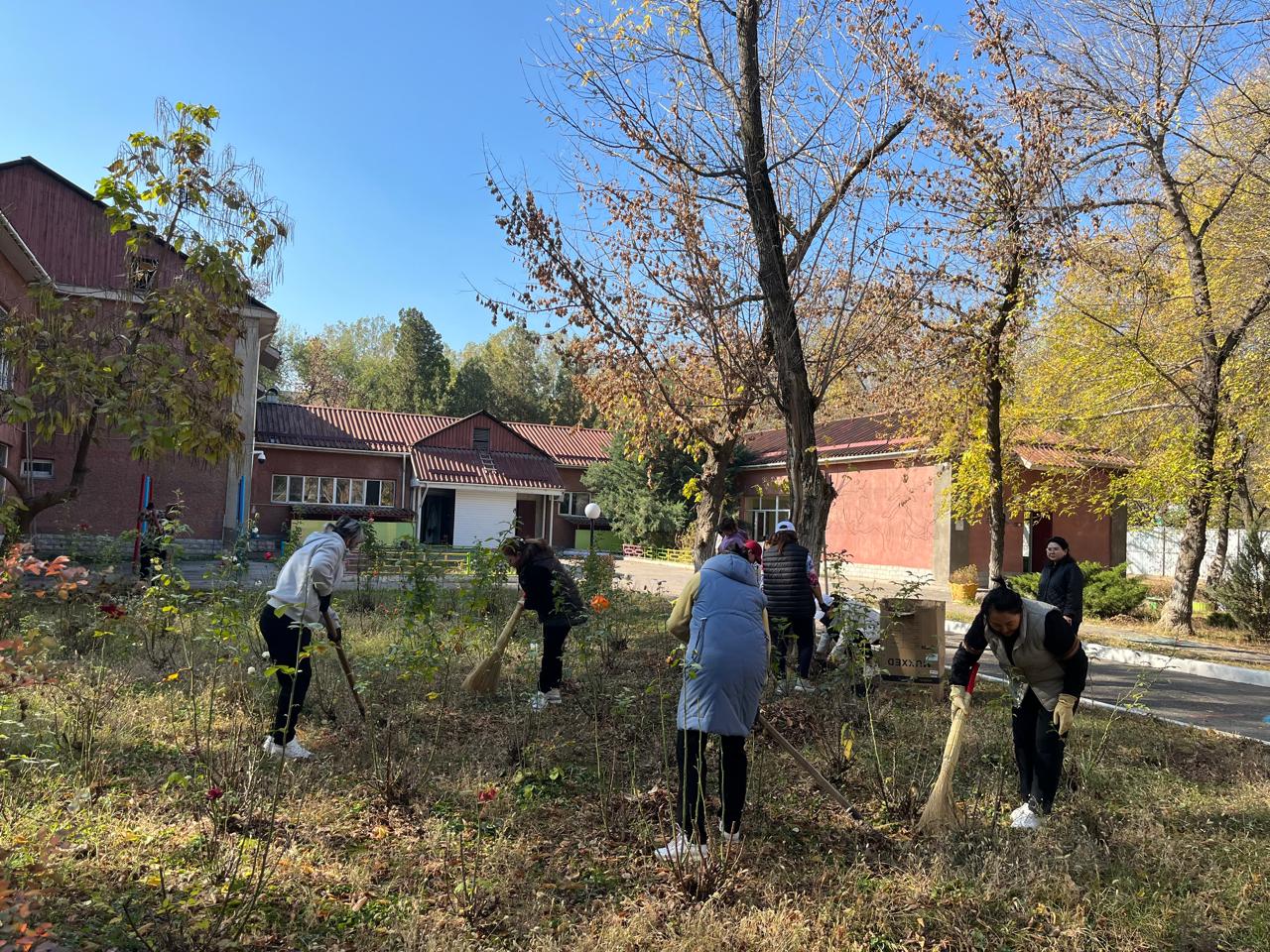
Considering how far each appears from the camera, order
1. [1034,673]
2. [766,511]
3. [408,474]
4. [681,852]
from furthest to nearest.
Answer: [408,474], [766,511], [1034,673], [681,852]

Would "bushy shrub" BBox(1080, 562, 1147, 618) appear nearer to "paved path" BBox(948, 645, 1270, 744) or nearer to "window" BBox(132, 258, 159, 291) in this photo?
"paved path" BBox(948, 645, 1270, 744)

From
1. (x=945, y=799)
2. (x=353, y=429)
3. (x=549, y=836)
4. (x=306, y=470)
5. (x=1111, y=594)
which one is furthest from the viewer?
(x=353, y=429)

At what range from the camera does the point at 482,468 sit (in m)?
31.4

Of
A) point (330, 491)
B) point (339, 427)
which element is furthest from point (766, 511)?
point (339, 427)

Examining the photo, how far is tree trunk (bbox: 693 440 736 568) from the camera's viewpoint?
1218 centimetres

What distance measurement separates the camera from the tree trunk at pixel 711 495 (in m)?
12.2

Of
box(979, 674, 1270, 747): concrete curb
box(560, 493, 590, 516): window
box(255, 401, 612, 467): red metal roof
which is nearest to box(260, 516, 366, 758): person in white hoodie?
box(979, 674, 1270, 747): concrete curb

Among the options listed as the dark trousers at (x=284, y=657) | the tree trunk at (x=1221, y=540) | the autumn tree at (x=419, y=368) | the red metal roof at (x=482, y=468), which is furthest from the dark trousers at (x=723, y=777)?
the autumn tree at (x=419, y=368)

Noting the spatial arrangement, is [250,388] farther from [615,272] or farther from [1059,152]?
[1059,152]

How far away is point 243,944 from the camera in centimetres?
289

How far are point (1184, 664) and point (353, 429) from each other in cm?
2767

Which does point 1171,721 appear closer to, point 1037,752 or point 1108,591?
point 1037,752

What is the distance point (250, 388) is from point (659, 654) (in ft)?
57.8

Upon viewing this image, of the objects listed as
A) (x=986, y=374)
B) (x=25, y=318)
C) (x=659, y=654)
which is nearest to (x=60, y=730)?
(x=25, y=318)
